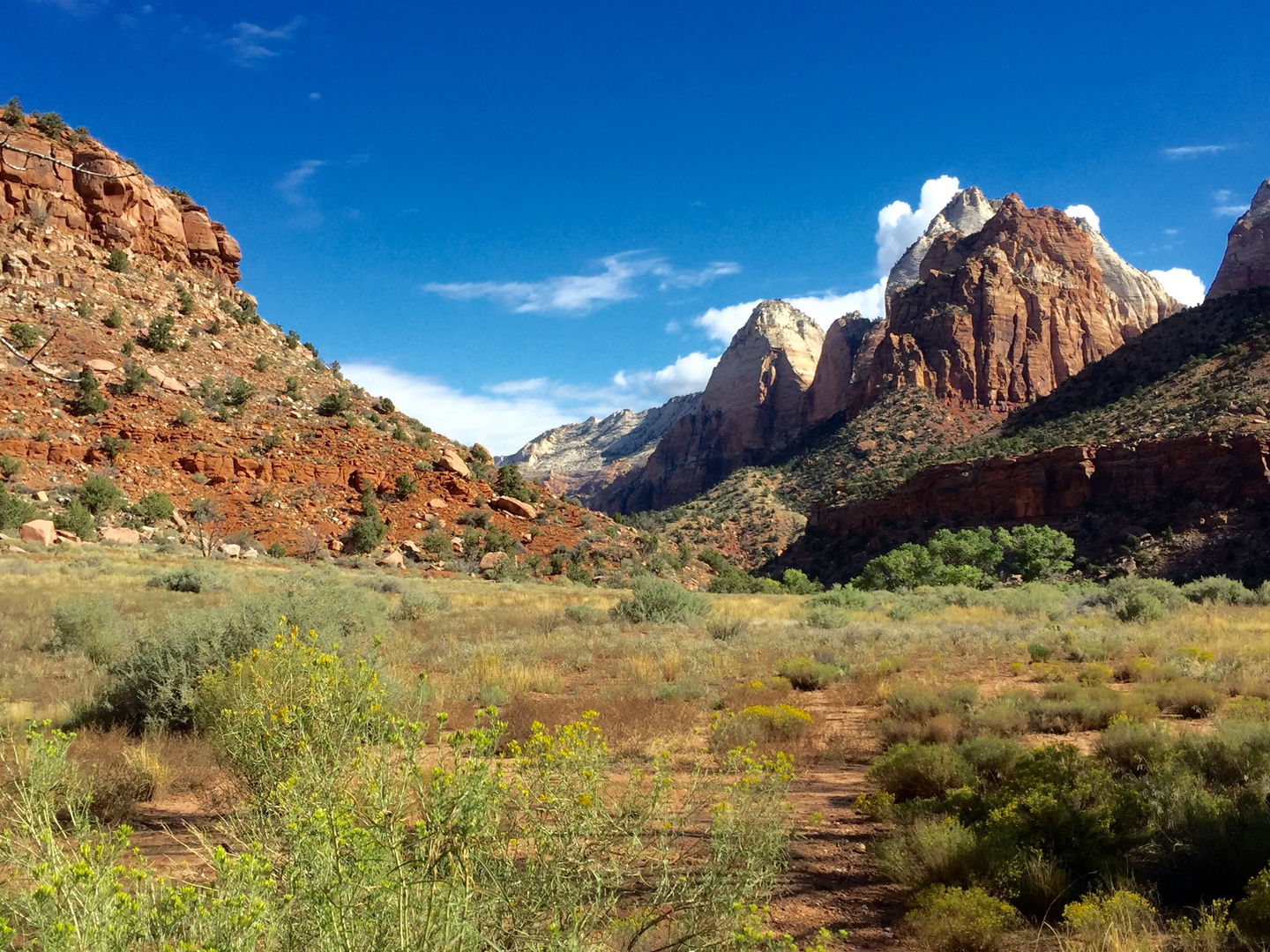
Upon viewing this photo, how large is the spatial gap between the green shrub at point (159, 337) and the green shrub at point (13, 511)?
456 inches

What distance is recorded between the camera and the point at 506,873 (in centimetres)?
260

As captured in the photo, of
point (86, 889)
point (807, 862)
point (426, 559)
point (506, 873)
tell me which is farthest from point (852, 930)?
point (426, 559)

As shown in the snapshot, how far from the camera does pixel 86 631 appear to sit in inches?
407

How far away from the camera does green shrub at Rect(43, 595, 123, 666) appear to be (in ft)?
32.3

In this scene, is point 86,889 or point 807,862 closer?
point 86,889

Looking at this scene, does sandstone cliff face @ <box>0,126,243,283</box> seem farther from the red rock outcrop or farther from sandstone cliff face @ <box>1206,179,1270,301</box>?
sandstone cliff face @ <box>1206,179,1270,301</box>

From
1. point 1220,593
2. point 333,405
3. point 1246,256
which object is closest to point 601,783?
point 1220,593

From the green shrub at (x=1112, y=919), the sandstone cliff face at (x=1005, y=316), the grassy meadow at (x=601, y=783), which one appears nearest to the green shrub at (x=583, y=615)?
the grassy meadow at (x=601, y=783)

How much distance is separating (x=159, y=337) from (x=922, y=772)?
1527 inches

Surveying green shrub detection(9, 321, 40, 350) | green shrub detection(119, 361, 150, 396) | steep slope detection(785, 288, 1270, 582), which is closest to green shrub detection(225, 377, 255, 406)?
green shrub detection(119, 361, 150, 396)

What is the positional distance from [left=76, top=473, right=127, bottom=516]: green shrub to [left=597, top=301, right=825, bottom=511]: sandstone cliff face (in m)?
97.8

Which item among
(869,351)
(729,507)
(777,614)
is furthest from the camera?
(869,351)

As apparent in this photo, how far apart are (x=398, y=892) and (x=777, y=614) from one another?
709 inches

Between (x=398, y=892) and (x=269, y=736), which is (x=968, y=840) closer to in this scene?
(x=398, y=892)
